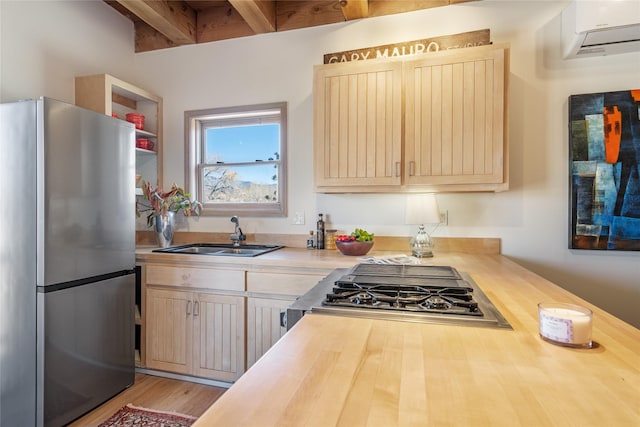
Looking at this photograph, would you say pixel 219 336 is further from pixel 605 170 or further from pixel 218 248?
pixel 605 170

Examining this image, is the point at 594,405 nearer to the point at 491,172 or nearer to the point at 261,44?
the point at 491,172

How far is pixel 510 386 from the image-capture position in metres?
0.57

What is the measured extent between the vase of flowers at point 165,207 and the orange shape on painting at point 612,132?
294 centimetres

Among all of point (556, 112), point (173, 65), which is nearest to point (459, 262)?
point (556, 112)

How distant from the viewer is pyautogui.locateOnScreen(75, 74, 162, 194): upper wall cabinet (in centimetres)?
241

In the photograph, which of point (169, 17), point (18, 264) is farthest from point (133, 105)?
point (18, 264)

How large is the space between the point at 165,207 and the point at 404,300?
2205mm

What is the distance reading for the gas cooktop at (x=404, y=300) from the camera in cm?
91

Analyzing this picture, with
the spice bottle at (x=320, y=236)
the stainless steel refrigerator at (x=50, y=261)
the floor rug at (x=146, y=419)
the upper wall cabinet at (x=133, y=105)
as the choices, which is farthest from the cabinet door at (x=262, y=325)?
the upper wall cabinet at (x=133, y=105)

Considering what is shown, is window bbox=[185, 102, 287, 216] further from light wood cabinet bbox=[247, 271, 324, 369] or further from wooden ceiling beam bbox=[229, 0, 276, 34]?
light wood cabinet bbox=[247, 271, 324, 369]

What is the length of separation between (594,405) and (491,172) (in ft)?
5.34

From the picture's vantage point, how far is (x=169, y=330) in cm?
223

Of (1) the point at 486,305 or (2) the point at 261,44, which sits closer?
(1) the point at 486,305

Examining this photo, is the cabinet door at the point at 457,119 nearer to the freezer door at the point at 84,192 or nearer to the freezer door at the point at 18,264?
the freezer door at the point at 84,192
